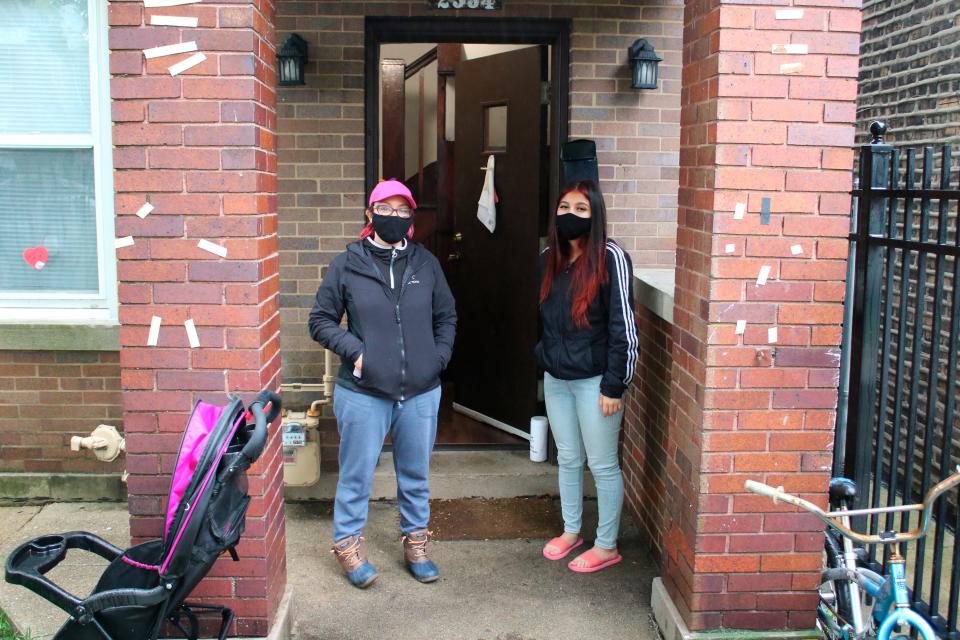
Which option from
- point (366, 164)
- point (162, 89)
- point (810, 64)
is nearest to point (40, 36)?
point (366, 164)

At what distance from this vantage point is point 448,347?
4.04m

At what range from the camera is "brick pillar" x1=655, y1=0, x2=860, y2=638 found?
3.12 meters

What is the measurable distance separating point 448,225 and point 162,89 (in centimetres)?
436

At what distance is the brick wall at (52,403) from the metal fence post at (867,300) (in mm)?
3713

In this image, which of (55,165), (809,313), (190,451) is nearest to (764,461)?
(809,313)

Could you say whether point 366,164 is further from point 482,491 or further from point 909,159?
point 909,159

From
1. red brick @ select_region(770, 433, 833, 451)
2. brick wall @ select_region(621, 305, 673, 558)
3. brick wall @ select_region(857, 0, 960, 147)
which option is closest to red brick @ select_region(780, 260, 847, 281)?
red brick @ select_region(770, 433, 833, 451)

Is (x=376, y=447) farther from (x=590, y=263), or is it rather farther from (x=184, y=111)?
(x=184, y=111)

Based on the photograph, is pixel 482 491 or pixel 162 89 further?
pixel 482 491

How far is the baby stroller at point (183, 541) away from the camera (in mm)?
2658

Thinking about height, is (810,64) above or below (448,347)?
above

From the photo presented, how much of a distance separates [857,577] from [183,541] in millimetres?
2206

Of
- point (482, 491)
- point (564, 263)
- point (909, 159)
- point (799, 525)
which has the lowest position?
point (482, 491)

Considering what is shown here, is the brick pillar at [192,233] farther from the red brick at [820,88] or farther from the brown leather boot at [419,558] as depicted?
the red brick at [820,88]
